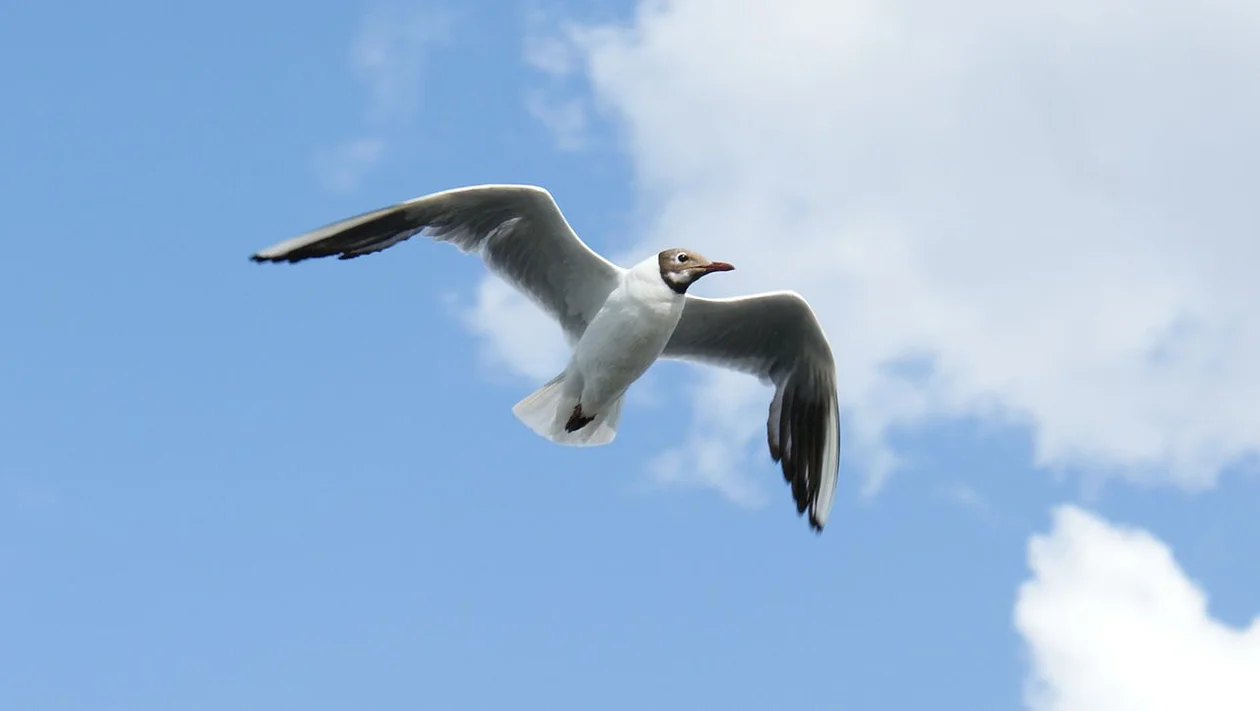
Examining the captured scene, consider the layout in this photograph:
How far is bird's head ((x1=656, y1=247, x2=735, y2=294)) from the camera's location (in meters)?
11.4

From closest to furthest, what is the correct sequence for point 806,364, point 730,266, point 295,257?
1. point 295,257
2. point 730,266
3. point 806,364

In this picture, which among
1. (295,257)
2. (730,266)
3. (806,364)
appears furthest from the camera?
(806,364)

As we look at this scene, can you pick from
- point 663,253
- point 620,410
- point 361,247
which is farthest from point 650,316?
point 361,247

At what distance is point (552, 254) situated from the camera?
11836mm

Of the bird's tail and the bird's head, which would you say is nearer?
the bird's head

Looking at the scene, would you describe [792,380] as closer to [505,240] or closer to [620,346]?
[620,346]

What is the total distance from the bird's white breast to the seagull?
0.01m

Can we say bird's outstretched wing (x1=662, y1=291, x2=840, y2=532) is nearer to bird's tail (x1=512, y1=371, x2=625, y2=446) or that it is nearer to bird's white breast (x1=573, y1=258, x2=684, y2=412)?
bird's tail (x1=512, y1=371, x2=625, y2=446)

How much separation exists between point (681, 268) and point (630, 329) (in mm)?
584

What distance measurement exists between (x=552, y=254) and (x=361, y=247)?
1476mm

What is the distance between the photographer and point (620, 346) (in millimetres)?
11414

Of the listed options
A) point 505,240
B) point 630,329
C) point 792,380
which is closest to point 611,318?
point 630,329

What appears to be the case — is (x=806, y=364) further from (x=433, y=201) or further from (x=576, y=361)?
(x=433, y=201)

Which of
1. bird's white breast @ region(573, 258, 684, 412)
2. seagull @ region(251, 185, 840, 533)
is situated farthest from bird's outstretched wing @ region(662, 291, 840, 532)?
bird's white breast @ region(573, 258, 684, 412)
